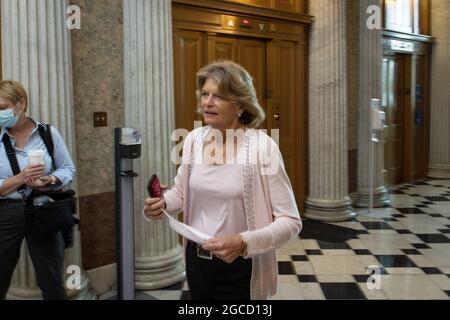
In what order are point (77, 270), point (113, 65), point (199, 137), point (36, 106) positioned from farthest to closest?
point (113, 65) → point (77, 270) → point (36, 106) → point (199, 137)

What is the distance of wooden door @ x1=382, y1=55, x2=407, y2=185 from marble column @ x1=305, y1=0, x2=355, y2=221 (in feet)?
7.78

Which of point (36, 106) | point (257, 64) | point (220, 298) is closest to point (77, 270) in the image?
point (36, 106)

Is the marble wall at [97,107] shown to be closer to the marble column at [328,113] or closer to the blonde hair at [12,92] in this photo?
the blonde hair at [12,92]

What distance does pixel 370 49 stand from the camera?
6.82 m

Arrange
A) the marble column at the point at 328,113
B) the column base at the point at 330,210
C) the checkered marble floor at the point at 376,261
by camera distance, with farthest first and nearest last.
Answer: the column base at the point at 330,210 < the marble column at the point at 328,113 < the checkered marble floor at the point at 376,261

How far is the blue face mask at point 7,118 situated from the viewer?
8.59 feet

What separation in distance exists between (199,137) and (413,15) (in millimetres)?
8012

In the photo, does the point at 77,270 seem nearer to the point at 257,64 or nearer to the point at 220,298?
the point at 220,298

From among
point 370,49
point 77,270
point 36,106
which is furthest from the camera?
point 370,49

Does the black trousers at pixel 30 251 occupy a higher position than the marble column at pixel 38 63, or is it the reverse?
the marble column at pixel 38 63

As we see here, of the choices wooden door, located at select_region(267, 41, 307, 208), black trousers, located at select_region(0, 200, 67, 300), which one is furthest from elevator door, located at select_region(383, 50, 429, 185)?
black trousers, located at select_region(0, 200, 67, 300)

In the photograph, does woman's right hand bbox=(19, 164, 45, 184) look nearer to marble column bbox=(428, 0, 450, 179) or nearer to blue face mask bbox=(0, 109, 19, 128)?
blue face mask bbox=(0, 109, 19, 128)

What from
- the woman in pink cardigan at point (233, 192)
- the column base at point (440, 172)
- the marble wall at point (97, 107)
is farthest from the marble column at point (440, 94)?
the woman in pink cardigan at point (233, 192)

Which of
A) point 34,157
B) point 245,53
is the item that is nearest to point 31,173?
point 34,157
